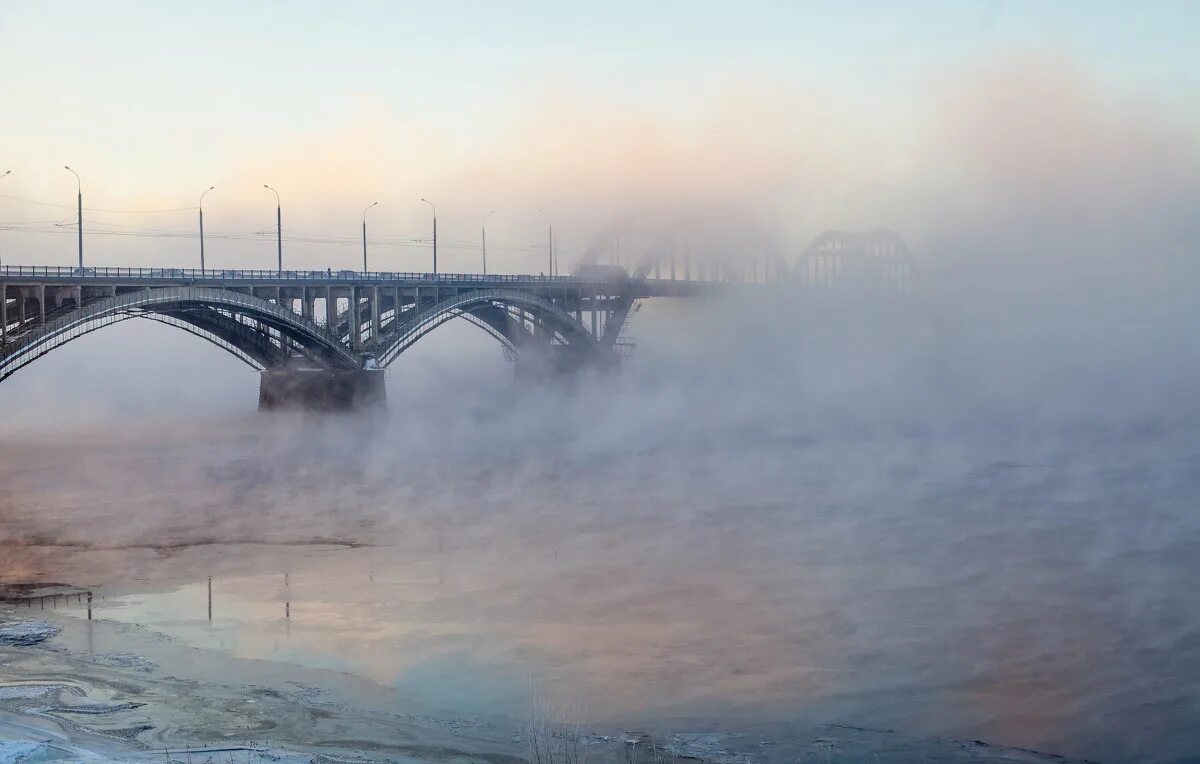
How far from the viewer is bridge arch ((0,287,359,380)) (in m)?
73.3

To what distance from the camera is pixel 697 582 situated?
1437 inches

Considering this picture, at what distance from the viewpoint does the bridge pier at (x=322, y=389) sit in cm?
10081

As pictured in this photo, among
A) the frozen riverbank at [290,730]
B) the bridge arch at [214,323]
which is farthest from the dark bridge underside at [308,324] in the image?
the frozen riverbank at [290,730]

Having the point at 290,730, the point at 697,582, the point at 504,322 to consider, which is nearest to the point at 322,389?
the point at 504,322

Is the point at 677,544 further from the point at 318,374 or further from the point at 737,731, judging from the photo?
the point at 318,374

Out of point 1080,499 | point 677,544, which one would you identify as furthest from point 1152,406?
point 677,544

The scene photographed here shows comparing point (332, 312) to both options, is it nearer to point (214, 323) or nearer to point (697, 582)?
point (214, 323)

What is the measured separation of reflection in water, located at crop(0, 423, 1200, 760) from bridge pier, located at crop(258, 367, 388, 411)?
114ft

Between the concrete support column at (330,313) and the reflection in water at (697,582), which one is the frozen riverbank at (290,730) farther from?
the concrete support column at (330,313)

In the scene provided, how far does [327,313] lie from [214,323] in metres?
8.05

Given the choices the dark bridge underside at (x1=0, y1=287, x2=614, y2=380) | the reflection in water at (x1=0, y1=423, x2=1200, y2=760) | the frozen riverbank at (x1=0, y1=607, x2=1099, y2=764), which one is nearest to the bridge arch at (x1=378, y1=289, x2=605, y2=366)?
the dark bridge underside at (x1=0, y1=287, x2=614, y2=380)

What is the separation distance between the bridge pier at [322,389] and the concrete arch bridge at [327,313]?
0.07 meters

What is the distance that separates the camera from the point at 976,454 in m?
72.8

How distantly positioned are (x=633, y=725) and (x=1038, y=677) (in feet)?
28.0
